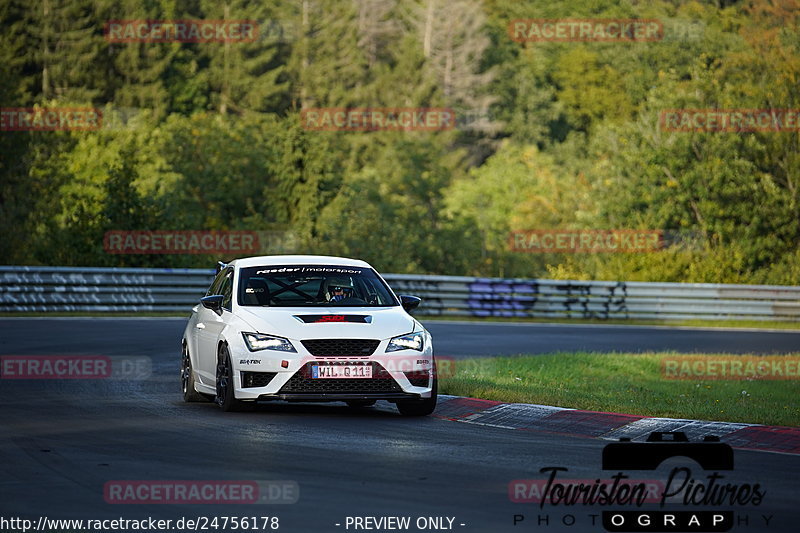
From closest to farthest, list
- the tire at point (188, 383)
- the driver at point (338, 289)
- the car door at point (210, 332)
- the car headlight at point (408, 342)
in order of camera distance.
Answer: the car headlight at point (408, 342)
the car door at point (210, 332)
the driver at point (338, 289)
the tire at point (188, 383)

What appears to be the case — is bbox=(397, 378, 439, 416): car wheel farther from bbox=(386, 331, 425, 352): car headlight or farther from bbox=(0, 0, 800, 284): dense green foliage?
bbox=(0, 0, 800, 284): dense green foliage

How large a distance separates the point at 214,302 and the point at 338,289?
1.29 meters

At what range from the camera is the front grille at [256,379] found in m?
14.2

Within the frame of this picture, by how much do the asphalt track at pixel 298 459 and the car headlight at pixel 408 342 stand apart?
70 centimetres

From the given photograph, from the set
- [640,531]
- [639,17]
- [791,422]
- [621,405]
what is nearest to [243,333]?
[621,405]

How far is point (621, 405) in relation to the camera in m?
15.6

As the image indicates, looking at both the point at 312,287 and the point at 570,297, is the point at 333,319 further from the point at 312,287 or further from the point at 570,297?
the point at 570,297

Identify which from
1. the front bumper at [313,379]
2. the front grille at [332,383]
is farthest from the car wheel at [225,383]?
the front grille at [332,383]

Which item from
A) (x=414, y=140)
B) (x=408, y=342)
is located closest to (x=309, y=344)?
(x=408, y=342)

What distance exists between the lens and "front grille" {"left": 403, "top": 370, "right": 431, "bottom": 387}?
47.4ft

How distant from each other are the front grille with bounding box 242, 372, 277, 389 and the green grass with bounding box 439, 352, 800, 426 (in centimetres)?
288

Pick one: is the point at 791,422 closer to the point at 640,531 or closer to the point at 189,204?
the point at 640,531

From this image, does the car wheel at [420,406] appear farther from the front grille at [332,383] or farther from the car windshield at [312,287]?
the car windshield at [312,287]

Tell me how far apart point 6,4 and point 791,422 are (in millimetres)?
80296
